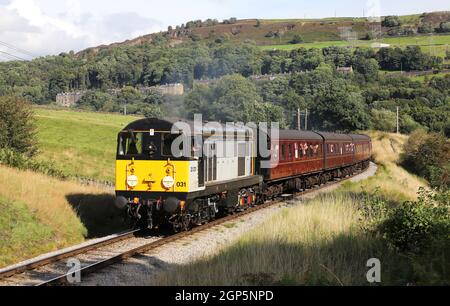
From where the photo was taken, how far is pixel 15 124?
30891mm

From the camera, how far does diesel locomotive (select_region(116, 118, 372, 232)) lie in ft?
51.2

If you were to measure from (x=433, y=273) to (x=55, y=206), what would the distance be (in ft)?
40.5

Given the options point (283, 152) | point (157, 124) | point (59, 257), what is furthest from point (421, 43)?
point (59, 257)

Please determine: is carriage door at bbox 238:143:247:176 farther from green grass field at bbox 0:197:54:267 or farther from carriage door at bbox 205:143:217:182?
green grass field at bbox 0:197:54:267

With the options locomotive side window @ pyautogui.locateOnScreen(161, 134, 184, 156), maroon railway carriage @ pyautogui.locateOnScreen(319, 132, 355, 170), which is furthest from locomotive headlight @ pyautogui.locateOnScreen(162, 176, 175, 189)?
maroon railway carriage @ pyautogui.locateOnScreen(319, 132, 355, 170)

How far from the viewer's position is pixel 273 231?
43.5 feet

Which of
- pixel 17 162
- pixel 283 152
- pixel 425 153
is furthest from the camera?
pixel 425 153

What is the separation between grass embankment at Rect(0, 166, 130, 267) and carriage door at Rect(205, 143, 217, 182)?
3.90m

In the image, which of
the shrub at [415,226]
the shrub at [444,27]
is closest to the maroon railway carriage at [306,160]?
the shrub at [415,226]

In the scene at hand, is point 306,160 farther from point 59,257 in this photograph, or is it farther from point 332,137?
point 59,257

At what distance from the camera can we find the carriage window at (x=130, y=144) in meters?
16.0

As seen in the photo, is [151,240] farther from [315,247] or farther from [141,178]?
[315,247]

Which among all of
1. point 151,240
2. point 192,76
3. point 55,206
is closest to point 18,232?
point 55,206

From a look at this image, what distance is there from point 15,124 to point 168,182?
1848cm
